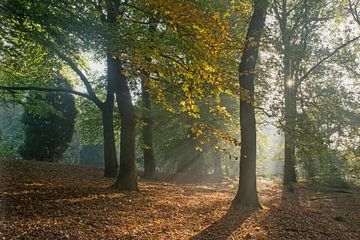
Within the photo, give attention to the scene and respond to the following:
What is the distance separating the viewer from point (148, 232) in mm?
8414

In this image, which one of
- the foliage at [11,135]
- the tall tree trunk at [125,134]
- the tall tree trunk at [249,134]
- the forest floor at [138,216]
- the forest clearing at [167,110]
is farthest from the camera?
the foliage at [11,135]

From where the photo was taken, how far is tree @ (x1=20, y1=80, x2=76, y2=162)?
30.0m

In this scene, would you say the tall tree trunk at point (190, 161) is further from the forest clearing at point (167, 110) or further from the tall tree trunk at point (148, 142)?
the tall tree trunk at point (148, 142)

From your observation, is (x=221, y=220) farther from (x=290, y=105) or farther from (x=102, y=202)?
(x=290, y=105)

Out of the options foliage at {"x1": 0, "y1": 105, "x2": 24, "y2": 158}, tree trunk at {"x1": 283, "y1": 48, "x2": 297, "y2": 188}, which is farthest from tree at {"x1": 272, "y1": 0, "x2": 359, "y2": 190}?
foliage at {"x1": 0, "y1": 105, "x2": 24, "y2": 158}

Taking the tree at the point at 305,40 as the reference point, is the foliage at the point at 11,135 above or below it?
below

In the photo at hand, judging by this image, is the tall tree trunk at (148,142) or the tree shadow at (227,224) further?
the tall tree trunk at (148,142)

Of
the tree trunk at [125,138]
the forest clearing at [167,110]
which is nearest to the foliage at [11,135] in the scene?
the forest clearing at [167,110]

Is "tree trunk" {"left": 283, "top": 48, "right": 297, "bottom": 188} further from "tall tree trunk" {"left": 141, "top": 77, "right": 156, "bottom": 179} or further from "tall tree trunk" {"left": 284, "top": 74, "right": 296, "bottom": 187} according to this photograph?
"tall tree trunk" {"left": 141, "top": 77, "right": 156, "bottom": 179}

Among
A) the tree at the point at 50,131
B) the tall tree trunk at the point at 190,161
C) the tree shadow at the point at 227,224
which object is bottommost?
the tree shadow at the point at 227,224

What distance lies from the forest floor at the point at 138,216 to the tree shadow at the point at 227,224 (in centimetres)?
3

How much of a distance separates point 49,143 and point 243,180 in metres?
21.9

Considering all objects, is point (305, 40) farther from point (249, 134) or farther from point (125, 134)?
point (125, 134)

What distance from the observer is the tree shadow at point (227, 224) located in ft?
29.4
